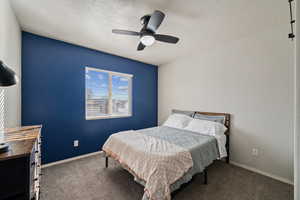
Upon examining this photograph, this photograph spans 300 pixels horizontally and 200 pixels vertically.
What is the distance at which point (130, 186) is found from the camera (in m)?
1.97

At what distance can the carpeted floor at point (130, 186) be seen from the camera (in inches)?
69.6

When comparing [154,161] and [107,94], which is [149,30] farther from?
[107,94]

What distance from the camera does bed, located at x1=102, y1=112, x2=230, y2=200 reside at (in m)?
1.42

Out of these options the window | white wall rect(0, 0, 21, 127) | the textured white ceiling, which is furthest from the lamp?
the window

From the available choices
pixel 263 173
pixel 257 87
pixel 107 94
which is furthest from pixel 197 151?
pixel 107 94

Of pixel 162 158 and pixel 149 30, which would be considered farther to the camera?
pixel 149 30

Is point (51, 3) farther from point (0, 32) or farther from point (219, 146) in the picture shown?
point (219, 146)

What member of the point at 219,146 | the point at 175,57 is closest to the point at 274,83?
the point at 219,146

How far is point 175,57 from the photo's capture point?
3.71 m

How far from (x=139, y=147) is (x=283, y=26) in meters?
3.09

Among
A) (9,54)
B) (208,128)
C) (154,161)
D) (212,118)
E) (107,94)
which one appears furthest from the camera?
(107,94)

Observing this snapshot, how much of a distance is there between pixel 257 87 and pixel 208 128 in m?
1.19

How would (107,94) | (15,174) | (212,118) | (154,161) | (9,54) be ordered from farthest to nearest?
1. (107,94)
2. (212,118)
3. (9,54)
4. (154,161)
5. (15,174)

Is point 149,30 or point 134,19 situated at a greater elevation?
point 134,19
